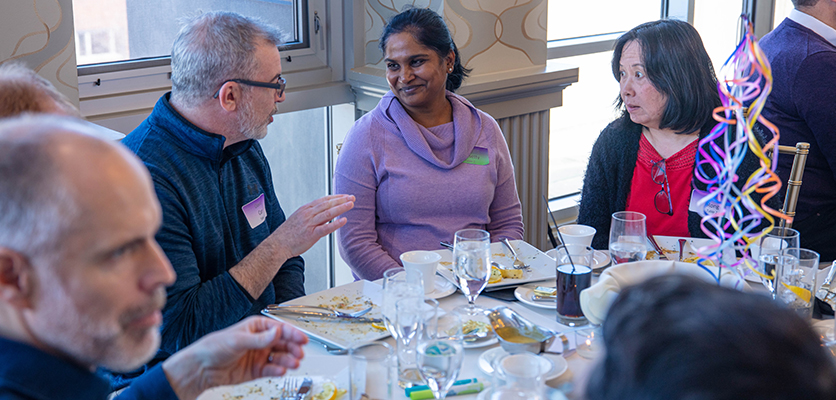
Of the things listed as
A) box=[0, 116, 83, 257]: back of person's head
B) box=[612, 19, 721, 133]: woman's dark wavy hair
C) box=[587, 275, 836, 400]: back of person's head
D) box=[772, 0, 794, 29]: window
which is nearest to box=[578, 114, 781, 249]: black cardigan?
box=[612, 19, 721, 133]: woman's dark wavy hair

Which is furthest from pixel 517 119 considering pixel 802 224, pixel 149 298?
pixel 149 298

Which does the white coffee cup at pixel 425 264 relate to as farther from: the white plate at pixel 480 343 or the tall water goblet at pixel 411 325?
the tall water goblet at pixel 411 325

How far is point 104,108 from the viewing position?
7.70 feet

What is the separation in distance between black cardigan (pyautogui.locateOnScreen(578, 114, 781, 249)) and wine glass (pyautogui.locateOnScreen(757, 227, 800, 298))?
79cm

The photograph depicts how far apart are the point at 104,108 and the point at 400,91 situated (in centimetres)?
102

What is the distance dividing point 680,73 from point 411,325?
1.47 meters

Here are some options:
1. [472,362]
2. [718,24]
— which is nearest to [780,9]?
[718,24]

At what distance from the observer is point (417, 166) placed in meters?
2.19

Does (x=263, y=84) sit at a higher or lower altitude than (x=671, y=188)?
higher

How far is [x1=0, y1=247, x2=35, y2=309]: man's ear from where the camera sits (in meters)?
0.71

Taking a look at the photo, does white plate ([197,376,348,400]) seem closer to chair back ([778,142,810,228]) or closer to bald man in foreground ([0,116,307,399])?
bald man in foreground ([0,116,307,399])

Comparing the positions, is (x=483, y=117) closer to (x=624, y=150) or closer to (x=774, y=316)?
(x=624, y=150)

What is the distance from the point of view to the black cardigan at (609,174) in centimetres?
231

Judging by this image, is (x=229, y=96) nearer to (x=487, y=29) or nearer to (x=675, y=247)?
(x=675, y=247)
